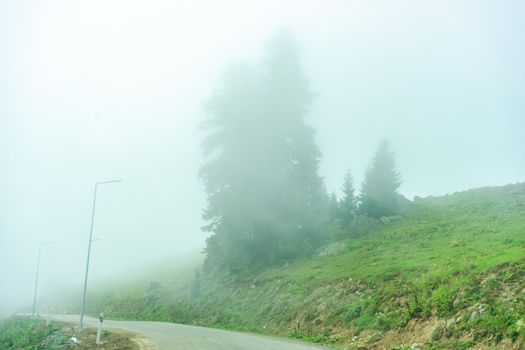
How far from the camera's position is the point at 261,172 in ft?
125

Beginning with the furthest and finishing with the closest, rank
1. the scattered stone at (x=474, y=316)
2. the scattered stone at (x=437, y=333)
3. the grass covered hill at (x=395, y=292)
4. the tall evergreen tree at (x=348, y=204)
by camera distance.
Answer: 1. the tall evergreen tree at (x=348, y=204)
2. the grass covered hill at (x=395, y=292)
3. the scattered stone at (x=437, y=333)
4. the scattered stone at (x=474, y=316)

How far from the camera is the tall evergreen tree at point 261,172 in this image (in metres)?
37.7

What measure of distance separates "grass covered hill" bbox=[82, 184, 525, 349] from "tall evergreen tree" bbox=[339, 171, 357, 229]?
4.13 m

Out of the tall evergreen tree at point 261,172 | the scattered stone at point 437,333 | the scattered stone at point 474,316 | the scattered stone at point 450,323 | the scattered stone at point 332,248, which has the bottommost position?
the scattered stone at point 437,333

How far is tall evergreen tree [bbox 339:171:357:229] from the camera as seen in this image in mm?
47594

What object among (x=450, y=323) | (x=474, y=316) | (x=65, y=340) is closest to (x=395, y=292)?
(x=450, y=323)

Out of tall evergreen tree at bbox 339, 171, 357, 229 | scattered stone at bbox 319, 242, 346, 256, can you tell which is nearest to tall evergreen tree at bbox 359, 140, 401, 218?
tall evergreen tree at bbox 339, 171, 357, 229

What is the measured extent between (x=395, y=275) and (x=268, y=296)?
32.5 ft

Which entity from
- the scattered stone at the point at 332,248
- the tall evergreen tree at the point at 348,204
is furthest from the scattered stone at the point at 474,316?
the tall evergreen tree at the point at 348,204

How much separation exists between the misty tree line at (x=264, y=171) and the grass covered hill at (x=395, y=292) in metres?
2.49

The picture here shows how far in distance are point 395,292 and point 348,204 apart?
28846 mm

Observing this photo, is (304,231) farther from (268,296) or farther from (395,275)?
(395,275)

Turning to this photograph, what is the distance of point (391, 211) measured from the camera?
48.2 m

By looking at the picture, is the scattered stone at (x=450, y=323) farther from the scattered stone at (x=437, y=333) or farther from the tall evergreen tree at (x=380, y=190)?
the tall evergreen tree at (x=380, y=190)
